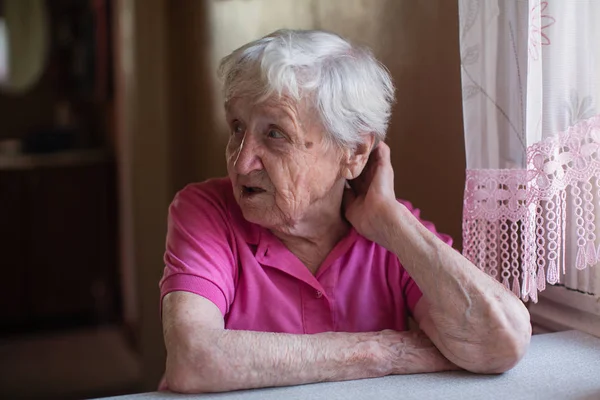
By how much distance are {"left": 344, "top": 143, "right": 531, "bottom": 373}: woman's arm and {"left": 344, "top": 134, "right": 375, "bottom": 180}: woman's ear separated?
7 centimetres

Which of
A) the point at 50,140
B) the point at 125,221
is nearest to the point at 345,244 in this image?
the point at 125,221

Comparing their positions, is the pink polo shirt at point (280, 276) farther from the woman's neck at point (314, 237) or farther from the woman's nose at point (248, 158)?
Answer: the woman's nose at point (248, 158)

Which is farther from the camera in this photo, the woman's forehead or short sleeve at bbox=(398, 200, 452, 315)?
short sleeve at bbox=(398, 200, 452, 315)

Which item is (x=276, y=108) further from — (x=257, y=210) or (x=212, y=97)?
(x=212, y=97)

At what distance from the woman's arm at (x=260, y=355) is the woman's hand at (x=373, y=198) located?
250 millimetres

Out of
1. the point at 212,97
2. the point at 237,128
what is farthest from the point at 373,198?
the point at 212,97

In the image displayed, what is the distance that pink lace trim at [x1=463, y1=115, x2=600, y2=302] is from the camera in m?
1.26

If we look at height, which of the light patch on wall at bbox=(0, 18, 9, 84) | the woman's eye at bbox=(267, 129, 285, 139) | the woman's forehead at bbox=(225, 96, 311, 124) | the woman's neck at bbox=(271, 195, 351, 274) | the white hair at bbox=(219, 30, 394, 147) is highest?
the light patch on wall at bbox=(0, 18, 9, 84)

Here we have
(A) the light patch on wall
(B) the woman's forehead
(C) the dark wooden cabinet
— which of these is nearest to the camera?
(B) the woman's forehead

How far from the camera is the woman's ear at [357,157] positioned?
4.88 ft

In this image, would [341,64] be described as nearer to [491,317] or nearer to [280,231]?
[280,231]

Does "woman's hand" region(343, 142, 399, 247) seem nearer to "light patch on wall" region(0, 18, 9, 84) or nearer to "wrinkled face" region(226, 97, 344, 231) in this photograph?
"wrinkled face" region(226, 97, 344, 231)

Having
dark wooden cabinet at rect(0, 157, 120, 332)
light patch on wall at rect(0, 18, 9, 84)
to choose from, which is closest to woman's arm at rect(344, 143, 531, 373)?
dark wooden cabinet at rect(0, 157, 120, 332)

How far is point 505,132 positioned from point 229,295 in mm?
652
